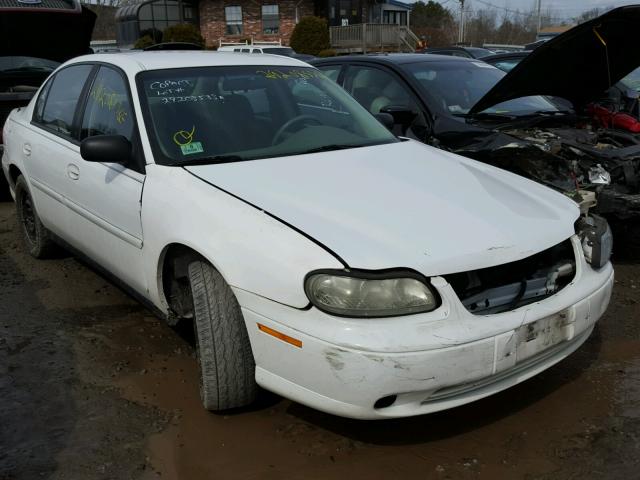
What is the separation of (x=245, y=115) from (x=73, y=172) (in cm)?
114

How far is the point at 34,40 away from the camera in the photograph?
296 inches

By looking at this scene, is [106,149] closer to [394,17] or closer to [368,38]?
Answer: [368,38]

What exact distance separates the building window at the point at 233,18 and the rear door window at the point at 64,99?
1236 inches

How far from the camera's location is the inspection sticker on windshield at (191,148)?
3.34 m

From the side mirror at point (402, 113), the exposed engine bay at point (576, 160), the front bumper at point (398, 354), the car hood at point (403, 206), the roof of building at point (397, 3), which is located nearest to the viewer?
the front bumper at point (398, 354)

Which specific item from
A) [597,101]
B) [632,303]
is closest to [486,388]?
[632,303]

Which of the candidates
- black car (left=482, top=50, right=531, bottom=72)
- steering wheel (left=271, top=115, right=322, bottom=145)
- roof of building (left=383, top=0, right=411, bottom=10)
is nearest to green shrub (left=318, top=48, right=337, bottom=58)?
roof of building (left=383, top=0, right=411, bottom=10)

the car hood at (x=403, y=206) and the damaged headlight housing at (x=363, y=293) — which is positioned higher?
the car hood at (x=403, y=206)

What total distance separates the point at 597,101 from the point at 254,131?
153 inches

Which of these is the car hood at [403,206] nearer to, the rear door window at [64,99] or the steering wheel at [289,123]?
the steering wheel at [289,123]

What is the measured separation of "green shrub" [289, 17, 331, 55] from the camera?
31.6 meters

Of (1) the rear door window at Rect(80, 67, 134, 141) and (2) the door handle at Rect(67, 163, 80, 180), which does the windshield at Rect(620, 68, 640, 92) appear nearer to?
(1) the rear door window at Rect(80, 67, 134, 141)

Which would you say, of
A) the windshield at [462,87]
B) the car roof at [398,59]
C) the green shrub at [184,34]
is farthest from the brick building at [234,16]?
the windshield at [462,87]

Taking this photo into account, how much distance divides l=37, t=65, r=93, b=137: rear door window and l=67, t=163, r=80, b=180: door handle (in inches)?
11.2
